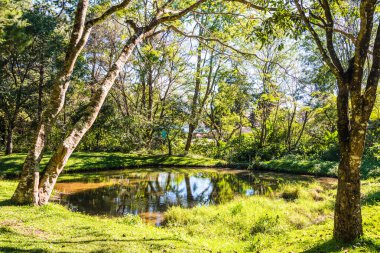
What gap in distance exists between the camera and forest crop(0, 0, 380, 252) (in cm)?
677

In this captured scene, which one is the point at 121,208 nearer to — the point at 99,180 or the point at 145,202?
the point at 145,202

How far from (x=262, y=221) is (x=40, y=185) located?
7274 mm

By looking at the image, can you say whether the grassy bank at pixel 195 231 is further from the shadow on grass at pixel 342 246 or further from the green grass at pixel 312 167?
the green grass at pixel 312 167

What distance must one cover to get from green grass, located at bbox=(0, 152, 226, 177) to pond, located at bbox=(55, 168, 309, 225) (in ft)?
4.11

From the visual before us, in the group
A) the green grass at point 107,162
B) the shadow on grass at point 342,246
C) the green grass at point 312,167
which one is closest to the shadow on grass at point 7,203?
the shadow on grass at point 342,246

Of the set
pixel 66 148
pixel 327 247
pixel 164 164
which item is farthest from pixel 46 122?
pixel 164 164

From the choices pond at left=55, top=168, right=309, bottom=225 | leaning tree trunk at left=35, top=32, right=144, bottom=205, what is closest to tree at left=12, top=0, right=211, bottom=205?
leaning tree trunk at left=35, top=32, right=144, bottom=205

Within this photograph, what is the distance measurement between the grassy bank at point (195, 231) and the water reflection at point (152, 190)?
2.38 m

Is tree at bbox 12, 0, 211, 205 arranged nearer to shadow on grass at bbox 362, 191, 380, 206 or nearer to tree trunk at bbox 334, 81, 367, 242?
tree trunk at bbox 334, 81, 367, 242

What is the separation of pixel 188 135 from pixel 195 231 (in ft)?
81.3

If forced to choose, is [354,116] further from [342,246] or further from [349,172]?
[342,246]

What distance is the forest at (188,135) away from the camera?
6.77 m

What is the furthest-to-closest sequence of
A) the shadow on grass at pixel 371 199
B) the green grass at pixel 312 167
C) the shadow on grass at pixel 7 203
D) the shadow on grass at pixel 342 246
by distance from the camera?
the green grass at pixel 312 167 → the shadow on grass at pixel 371 199 → the shadow on grass at pixel 7 203 → the shadow on grass at pixel 342 246

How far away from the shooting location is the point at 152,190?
18.2 metres
